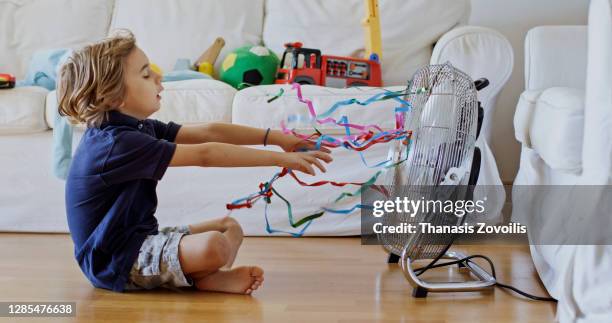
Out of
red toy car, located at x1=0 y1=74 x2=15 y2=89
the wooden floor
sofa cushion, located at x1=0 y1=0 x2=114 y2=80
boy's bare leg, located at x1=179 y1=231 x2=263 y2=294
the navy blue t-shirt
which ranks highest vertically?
sofa cushion, located at x1=0 y1=0 x2=114 y2=80

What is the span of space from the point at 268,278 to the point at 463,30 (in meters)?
1.02

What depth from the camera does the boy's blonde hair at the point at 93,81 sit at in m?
1.58

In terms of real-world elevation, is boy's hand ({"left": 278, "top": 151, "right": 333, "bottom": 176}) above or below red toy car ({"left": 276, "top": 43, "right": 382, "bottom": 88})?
below

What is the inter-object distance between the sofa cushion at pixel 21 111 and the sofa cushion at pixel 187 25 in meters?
0.58

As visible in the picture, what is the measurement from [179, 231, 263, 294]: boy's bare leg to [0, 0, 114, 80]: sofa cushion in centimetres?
152

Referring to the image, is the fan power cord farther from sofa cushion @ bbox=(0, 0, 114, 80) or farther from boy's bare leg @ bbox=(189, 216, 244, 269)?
sofa cushion @ bbox=(0, 0, 114, 80)

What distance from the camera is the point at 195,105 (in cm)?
223

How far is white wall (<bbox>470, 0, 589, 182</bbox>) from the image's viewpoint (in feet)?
9.59

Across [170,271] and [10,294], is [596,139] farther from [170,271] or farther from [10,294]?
[10,294]

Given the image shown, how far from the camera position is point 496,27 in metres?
2.98

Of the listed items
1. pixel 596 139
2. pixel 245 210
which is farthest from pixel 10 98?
pixel 596 139

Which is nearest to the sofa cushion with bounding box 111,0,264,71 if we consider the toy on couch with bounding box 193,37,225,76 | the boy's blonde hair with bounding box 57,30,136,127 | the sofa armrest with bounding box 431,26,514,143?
the toy on couch with bounding box 193,37,225,76

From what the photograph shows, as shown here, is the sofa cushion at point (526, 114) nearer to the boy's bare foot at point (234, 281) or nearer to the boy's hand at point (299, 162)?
the boy's hand at point (299, 162)

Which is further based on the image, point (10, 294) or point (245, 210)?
point (245, 210)
